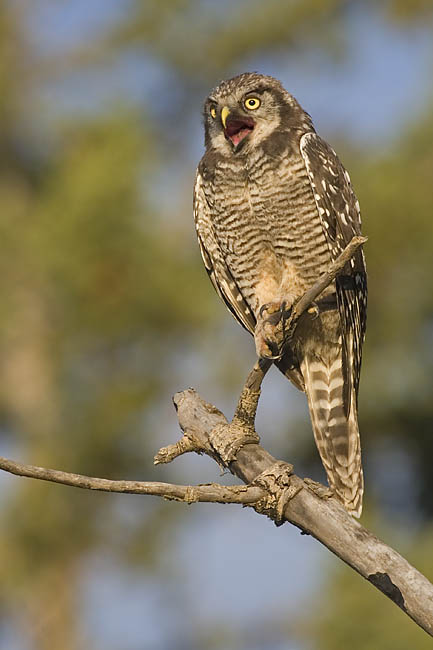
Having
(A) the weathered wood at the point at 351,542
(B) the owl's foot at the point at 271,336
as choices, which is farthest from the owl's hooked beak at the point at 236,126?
(A) the weathered wood at the point at 351,542

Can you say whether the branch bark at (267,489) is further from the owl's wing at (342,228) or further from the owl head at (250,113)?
the owl head at (250,113)

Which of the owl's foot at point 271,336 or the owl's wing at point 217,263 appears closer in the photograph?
the owl's foot at point 271,336

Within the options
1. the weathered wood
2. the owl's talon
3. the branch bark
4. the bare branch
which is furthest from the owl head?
the bare branch

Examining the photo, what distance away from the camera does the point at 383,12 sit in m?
17.0

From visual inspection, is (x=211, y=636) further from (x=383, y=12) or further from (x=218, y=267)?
(x=383, y=12)

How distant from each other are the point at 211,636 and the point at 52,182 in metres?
6.43

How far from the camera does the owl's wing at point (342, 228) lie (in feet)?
15.7

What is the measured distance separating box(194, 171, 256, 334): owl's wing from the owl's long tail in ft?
1.43

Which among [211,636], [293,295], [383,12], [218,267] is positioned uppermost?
[383,12]

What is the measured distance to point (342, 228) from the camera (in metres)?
4.85

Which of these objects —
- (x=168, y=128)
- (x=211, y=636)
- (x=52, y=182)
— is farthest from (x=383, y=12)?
(x=211, y=636)

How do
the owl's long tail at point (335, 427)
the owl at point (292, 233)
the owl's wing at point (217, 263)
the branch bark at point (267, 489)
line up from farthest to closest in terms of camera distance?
the owl's wing at point (217, 263)
the owl at point (292, 233)
the owl's long tail at point (335, 427)
the branch bark at point (267, 489)

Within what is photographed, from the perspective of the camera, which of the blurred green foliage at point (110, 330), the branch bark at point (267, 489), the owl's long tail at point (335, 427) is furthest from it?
the blurred green foliage at point (110, 330)

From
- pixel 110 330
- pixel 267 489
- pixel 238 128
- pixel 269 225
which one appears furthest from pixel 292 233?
pixel 110 330
